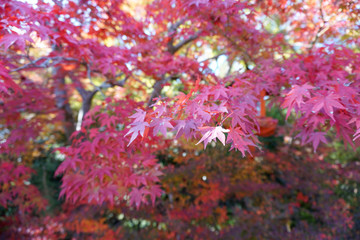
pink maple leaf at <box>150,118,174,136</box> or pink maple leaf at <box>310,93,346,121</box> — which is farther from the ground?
pink maple leaf at <box>310,93,346,121</box>

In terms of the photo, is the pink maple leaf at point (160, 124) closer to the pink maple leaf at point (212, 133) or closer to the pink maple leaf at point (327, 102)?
the pink maple leaf at point (212, 133)

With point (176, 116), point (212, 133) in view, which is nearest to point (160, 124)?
point (212, 133)

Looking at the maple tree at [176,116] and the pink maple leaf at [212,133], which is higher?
the pink maple leaf at [212,133]

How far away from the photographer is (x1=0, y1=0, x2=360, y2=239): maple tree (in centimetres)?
196

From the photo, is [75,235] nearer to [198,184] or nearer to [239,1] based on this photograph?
[198,184]

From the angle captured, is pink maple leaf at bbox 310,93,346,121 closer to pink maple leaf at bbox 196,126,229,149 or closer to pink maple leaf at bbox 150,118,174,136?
pink maple leaf at bbox 196,126,229,149

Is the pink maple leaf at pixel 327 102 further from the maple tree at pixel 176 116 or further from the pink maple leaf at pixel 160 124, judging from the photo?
the pink maple leaf at pixel 160 124

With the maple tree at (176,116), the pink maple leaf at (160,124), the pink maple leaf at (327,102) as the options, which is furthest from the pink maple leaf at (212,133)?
the pink maple leaf at (327,102)

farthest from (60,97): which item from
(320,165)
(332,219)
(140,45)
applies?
(332,219)

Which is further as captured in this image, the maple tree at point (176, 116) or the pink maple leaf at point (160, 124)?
the maple tree at point (176, 116)

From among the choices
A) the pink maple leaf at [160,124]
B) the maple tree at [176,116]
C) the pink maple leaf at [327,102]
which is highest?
the pink maple leaf at [327,102]

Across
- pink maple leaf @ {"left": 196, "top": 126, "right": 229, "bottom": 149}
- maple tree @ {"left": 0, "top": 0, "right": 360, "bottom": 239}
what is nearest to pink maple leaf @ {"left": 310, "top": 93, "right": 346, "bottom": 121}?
maple tree @ {"left": 0, "top": 0, "right": 360, "bottom": 239}

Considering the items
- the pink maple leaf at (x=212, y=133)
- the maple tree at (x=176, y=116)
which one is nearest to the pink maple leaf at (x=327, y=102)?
the maple tree at (x=176, y=116)

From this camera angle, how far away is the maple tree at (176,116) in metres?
1.96
